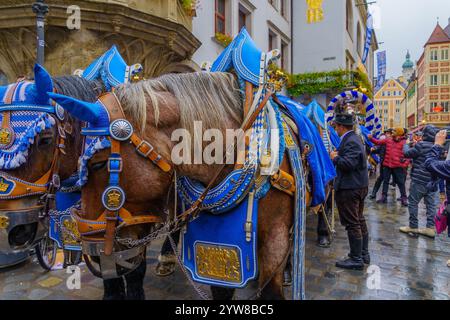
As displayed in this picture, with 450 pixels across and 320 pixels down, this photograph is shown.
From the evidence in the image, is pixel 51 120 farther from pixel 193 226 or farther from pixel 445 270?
pixel 445 270

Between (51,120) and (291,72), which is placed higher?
(291,72)

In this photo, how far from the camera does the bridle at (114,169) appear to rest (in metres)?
1.48

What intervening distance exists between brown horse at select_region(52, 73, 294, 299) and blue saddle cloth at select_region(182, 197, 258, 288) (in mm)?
124

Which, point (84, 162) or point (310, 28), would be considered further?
point (310, 28)

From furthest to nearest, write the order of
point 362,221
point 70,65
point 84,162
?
1. point 70,65
2. point 362,221
3. point 84,162

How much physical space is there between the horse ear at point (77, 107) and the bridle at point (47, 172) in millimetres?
641

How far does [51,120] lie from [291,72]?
16608mm

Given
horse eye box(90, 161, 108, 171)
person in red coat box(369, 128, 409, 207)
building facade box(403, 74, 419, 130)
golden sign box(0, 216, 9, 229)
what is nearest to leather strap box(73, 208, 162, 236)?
horse eye box(90, 161, 108, 171)

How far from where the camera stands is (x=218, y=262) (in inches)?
73.1

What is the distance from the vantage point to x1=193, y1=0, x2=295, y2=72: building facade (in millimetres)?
9031

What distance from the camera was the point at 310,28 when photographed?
1642 centimetres
